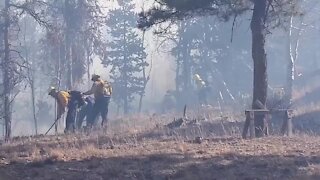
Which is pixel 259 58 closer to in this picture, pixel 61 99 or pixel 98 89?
pixel 98 89

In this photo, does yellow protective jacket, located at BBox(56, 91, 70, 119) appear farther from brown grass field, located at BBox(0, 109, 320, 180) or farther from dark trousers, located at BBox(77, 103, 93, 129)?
brown grass field, located at BBox(0, 109, 320, 180)

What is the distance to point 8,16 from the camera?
29.8 metres

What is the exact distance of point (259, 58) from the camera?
17844 mm

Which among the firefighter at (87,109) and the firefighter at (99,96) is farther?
the firefighter at (87,109)

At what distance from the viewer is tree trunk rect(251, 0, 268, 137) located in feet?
57.4

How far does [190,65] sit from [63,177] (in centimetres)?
5144

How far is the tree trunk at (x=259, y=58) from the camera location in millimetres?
17500

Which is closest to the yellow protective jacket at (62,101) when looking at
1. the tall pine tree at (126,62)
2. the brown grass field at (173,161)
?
the brown grass field at (173,161)

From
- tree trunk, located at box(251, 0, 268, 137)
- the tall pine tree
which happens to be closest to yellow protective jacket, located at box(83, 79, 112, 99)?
tree trunk, located at box(251, 0, 268, 137)

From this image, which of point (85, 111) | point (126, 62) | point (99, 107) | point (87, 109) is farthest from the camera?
point (126, 62)

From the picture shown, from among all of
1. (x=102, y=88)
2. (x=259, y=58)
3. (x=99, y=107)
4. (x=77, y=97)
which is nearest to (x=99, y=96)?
(x=102, y=88)

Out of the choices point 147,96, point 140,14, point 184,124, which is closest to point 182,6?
point 140,14

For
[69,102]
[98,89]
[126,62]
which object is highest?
[126,62]

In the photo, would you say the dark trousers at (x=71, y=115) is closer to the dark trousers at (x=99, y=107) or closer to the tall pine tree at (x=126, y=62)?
the dark trousers at (x=99, y=107)
